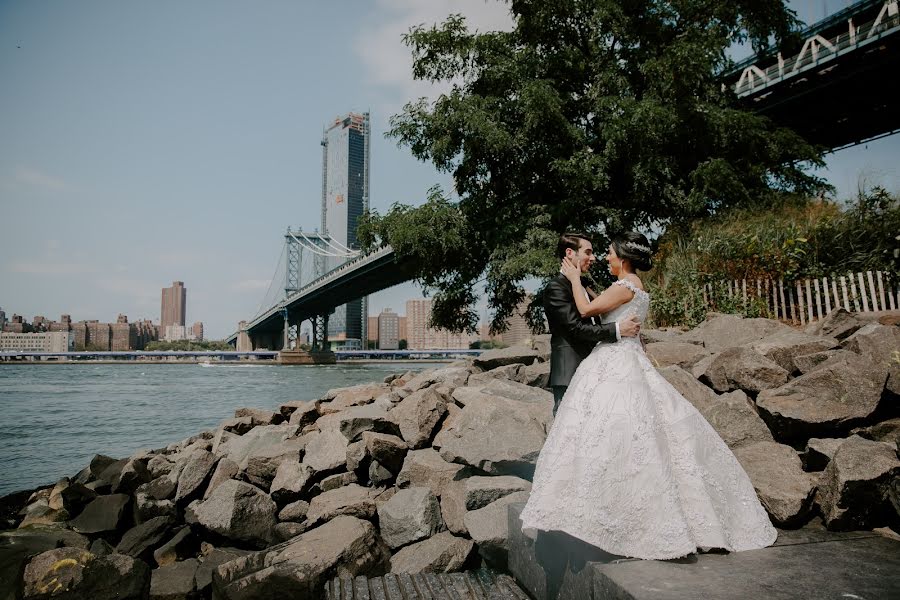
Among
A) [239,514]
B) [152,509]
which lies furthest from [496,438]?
[152,509]

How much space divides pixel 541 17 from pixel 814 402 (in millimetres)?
8969

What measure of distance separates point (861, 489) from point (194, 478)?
5.81 metres

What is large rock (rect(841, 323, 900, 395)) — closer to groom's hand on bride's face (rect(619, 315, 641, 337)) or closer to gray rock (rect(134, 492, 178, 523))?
groom's hand on bride's face (rect(619, 315, 641, 337))

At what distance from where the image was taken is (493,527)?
3.35 m

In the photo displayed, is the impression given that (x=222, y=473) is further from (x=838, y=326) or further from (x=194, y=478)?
(x=838, y=326)

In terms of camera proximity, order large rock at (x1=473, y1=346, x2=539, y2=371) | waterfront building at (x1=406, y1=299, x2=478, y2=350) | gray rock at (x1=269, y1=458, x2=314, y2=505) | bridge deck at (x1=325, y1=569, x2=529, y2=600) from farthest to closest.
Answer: waterfront building at (x1=406, y1=299, x2=478, y2=350)
large rock at (x1=473, y1=346, x2=539, y2=371)
gray rock at (x1=269, y1=458, x2=314, y2=505)
bridge deck at (x1=325, y1=569, x2=529, y2=600)

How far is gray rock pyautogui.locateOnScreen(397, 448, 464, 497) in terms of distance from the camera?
433cm

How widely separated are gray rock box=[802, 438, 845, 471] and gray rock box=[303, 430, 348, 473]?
374 cm

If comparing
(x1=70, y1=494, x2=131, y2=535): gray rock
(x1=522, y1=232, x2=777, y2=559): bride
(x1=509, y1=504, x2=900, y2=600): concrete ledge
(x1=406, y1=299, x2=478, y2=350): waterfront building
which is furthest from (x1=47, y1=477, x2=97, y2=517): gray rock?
(x1=406, y1=299, x2=478, y2=350): waterfront building

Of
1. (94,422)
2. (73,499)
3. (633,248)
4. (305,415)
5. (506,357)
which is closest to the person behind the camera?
(633,248)

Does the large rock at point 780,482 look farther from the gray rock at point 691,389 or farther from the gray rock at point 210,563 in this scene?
the gray rock at point 210,563

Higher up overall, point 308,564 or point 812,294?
point 812,294

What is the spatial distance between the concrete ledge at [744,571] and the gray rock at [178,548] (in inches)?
143

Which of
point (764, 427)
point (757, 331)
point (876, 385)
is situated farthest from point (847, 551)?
point (757, 331)
